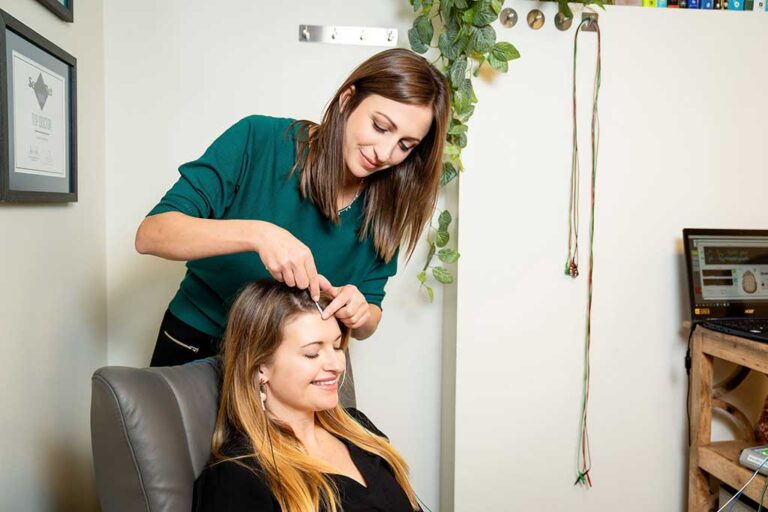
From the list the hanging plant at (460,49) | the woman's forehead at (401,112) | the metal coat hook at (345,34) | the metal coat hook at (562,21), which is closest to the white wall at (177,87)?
the metal coat hook at (345,34)

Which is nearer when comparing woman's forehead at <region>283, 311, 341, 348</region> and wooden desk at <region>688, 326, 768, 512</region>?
woman's forehead at <region>283, 311, 341, 348</region>

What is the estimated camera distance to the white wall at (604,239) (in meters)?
2.00

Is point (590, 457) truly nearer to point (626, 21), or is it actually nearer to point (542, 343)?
point (542, 343)

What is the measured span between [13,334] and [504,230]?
1.33 metres

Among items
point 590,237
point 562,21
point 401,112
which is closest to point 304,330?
point 401,112

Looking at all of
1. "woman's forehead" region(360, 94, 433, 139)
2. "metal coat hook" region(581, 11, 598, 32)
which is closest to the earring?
"woman's forehead" region(360, 94, 433, 139)

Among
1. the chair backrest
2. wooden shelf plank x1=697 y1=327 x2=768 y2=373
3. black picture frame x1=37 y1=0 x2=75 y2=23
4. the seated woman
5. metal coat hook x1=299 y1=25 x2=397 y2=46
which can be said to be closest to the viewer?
the chair backrest

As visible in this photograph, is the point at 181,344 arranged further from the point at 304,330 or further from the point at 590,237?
the point at 590,237

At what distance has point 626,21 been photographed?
2010 mm

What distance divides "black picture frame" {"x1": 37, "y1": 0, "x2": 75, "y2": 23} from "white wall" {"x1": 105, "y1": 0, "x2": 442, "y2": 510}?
13.7 inches

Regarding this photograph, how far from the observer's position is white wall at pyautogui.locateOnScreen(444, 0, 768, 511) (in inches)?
78.5

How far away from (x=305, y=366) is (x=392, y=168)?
515 millimetres

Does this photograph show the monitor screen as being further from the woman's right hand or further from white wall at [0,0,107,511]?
white wall at [0,0,107,511]

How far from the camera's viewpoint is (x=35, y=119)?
1409 millimetres
